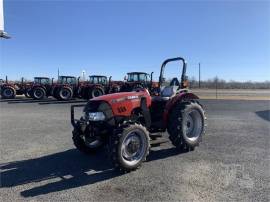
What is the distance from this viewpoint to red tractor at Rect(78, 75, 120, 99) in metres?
24.5

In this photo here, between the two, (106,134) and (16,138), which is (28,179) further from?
(16,138)

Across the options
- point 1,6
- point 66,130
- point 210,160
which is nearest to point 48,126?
point 66,130

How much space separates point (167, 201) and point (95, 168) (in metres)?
2.00

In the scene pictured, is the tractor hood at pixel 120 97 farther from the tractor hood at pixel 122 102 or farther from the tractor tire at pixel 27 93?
the tractor tire at pixel 27 93

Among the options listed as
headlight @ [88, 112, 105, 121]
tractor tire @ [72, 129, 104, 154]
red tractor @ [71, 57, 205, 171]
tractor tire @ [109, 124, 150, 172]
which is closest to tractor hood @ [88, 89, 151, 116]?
red tractor @ [71, 57, 205, 171]

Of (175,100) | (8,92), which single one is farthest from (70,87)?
(175,100)

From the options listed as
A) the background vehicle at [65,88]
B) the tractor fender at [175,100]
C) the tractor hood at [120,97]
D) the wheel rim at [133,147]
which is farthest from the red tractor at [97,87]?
the wheel rim at [133,147]

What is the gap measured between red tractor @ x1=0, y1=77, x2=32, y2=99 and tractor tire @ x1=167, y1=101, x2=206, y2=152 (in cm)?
2164

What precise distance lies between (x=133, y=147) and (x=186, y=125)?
198 centimetres

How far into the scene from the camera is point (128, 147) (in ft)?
20.2

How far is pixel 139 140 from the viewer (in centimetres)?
634

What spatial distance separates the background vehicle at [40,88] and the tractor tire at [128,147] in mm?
20975

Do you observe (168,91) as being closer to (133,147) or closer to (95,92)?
(133,147)

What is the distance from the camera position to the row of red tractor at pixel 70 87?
2469 centimetres
